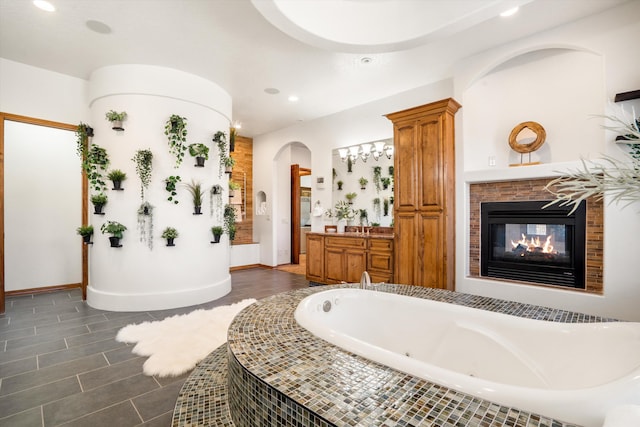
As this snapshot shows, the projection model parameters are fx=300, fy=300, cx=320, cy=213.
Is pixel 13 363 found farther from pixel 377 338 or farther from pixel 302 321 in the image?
pixel 377 338

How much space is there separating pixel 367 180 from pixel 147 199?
136 inches

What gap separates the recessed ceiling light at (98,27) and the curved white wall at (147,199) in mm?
693

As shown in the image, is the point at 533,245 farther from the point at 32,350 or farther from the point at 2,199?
the point at 2,199

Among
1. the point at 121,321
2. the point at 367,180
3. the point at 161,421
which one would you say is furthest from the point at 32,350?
the point at 367,180

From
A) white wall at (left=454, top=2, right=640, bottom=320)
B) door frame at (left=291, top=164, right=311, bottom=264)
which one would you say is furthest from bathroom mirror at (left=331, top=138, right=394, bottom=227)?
door frame at (left=291, top=164, right=311, bottom=264)

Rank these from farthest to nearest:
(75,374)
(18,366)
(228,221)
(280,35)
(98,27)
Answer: (228,221)
(280,35)
(98,27)
(18,366)
(75,374)

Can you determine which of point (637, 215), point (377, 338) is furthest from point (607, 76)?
point (377, 338)

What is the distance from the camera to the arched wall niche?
10.5 feet

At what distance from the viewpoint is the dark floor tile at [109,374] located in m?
2.20

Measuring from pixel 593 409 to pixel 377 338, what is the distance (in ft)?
4.81

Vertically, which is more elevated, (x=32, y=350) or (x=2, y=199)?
(x=2, y=199)

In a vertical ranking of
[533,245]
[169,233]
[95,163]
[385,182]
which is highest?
[95,163]

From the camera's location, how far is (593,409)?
94 centimetres

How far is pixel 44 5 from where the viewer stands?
2838 millimetres
